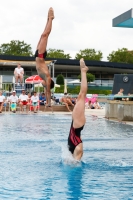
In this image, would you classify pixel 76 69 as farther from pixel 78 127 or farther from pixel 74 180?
pixel 74 180

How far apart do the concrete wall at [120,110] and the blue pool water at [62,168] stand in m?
4.66

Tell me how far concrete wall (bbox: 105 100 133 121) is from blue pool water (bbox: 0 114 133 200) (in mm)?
4661

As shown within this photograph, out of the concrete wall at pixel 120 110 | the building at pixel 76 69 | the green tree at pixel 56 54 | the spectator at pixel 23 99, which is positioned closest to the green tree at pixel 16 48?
the green tree at pixel 56 54

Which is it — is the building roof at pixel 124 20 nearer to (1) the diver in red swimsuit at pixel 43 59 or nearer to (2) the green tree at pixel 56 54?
(1) the diver in red swimsuit at pixel 43 59

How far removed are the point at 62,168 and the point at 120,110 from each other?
1125 cm

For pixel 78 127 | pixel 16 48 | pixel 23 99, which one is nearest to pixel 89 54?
pixel 16 48

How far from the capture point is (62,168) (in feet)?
29.3

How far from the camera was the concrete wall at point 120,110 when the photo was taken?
19327mm

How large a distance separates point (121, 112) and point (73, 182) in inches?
487

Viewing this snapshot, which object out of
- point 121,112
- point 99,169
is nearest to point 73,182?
point 99,169

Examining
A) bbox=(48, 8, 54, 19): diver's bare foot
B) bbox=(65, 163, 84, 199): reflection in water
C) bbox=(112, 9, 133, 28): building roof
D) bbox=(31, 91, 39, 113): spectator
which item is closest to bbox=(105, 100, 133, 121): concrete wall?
bbox=(112, 9, 133, 28): building roof

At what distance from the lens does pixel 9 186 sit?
7293 mm

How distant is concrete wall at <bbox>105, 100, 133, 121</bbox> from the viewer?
63.4 feet

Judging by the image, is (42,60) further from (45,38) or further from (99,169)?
(99,169)
